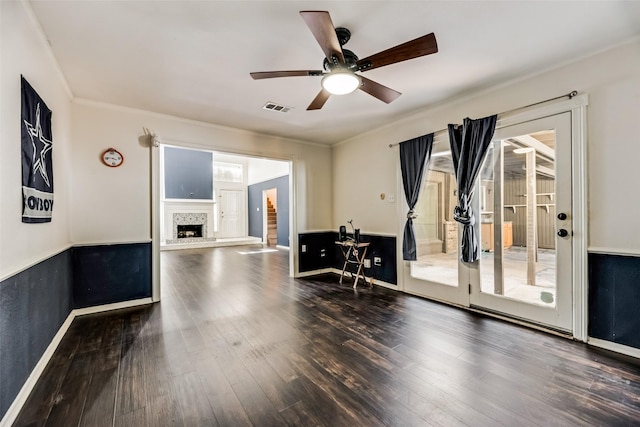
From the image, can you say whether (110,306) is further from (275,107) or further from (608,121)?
(608,121)

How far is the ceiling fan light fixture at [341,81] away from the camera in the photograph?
6.30ft

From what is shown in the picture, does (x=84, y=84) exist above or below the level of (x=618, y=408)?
above

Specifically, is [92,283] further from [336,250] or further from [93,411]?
[336,250]

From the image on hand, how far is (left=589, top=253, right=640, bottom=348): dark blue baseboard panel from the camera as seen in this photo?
2094 millimetres

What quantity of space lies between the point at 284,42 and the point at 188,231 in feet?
28.6

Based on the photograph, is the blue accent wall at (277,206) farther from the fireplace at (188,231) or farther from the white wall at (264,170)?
the fireplace at (188,231)

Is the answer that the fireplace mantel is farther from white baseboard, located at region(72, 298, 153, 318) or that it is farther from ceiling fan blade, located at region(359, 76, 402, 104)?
ceiling fan blade, located at region(359, 76, 402, 104)

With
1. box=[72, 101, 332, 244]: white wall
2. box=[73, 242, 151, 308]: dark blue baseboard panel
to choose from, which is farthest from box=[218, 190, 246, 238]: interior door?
box=[73, 242, 151, 308]: dark blue baseboard panel

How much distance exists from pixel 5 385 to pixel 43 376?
0.53m

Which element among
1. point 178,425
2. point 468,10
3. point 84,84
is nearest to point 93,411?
point 178,425

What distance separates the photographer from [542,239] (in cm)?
266

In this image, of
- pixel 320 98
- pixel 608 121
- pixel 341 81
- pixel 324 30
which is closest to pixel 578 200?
pixel 608 121

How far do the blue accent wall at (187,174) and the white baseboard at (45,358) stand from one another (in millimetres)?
6526

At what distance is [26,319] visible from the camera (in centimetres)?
176
